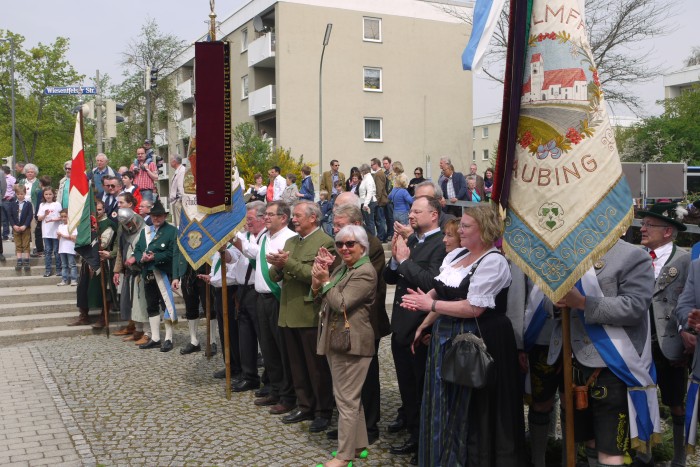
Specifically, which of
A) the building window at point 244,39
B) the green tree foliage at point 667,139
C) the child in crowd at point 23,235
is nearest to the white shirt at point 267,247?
the child in crowd at point 23,235

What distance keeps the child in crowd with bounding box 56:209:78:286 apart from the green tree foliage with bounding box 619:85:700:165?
36.7m

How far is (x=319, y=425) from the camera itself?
6.41 meters

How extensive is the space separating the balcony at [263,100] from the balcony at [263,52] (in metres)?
Answer: 1.51

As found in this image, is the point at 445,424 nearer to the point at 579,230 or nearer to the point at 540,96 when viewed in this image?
the point at 579,230

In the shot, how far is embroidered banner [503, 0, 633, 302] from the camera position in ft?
13.1

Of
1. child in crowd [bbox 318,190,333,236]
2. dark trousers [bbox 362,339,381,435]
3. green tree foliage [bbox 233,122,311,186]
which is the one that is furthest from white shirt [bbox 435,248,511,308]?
green tree foliage [bbox 233,122,311,186]

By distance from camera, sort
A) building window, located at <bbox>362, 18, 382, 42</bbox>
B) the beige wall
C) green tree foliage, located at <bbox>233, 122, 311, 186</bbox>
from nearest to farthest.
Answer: green tree foliage, located at <bbox>233, 122, 311, 186</bbox> < the beige wall < building window, located at <bbox>362, 18, 382, 42</bbox>

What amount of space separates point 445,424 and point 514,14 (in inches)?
102

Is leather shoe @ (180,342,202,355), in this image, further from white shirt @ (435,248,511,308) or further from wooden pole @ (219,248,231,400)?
white shirt @ (435,248,511,308)

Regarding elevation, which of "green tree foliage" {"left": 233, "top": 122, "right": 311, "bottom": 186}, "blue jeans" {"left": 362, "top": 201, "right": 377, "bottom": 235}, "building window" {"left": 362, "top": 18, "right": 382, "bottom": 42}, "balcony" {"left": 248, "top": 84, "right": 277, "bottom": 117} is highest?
"building window" {"left": 362, "top": 18, "right": 382, "bottom": 42}

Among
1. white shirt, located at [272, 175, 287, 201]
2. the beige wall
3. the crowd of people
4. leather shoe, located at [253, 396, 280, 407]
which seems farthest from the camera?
the beige wall

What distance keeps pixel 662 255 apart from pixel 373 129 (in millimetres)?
31438

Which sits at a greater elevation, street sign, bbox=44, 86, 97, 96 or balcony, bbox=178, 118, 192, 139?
balcony, bbox=178, 118, 192, 139

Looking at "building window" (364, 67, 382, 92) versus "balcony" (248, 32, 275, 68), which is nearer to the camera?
"balcony" (248, 32, 275, 68)
